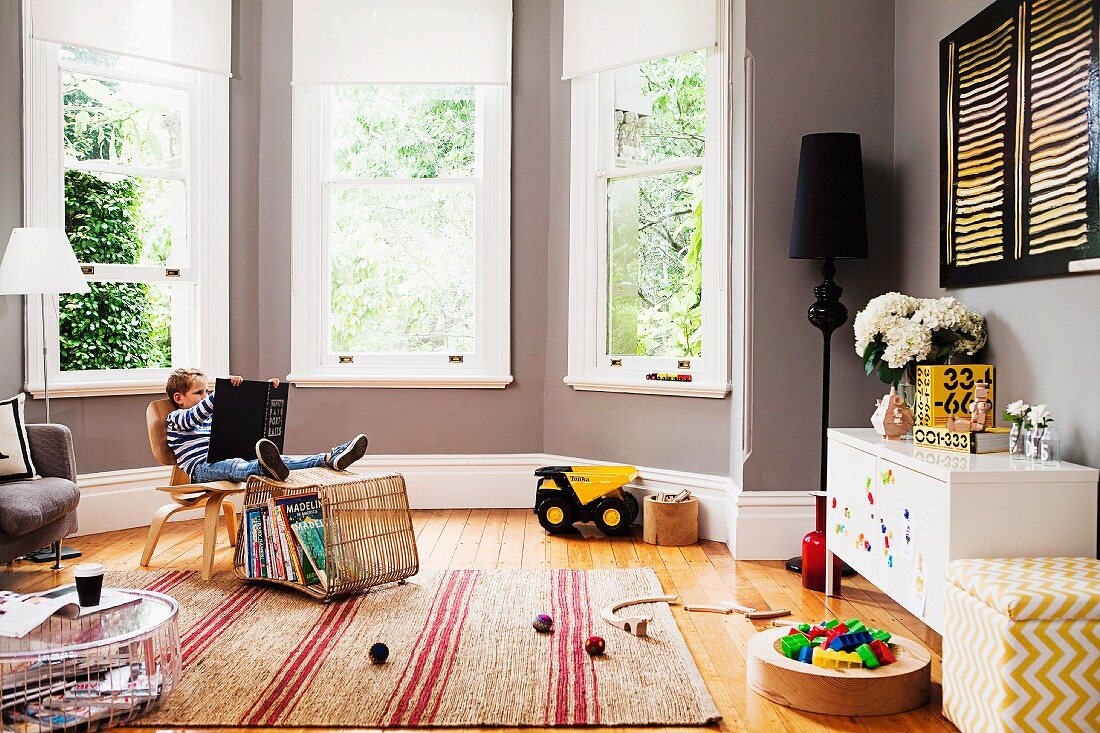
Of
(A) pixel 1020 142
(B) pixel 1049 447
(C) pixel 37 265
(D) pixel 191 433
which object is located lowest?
(D) pixel 191 433

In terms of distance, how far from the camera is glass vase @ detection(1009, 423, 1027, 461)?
2807 mm

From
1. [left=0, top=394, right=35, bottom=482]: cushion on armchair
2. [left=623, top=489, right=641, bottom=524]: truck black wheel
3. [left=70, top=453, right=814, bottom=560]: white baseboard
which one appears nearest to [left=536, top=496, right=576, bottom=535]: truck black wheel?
[left=623, top=489, right=641, bottom=524]: truck black wheel

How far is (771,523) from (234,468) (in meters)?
2.34

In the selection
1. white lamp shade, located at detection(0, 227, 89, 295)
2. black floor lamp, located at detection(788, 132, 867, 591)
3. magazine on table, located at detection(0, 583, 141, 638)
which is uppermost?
black floor lamp, located at detection(788, 132, 867, 591)

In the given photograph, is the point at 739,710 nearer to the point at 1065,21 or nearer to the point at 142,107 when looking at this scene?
the point at 1065,21

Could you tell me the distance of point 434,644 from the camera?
10.00ft

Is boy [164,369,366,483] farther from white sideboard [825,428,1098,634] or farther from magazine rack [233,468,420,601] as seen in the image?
white sideboard [825,428,1098,634]

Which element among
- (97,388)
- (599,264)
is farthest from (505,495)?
(97,388)

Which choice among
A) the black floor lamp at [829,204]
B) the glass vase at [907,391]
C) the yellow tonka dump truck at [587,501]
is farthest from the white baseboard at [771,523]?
the glass vase at [907,391]

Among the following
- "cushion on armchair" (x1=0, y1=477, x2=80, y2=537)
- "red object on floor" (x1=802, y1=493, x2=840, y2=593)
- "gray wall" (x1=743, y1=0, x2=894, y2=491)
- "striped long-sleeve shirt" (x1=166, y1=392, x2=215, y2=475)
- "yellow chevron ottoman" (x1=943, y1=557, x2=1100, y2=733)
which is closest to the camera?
"yellow chevron ottoman" (x1=943, y1=557, x2=1100, y2=733)

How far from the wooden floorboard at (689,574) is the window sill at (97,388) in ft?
2.32

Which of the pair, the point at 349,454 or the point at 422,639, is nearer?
the point at 422,639

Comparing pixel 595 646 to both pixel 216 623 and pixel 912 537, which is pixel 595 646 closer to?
pixel 912 537

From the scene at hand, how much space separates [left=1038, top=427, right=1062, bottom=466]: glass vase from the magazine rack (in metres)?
2.26
